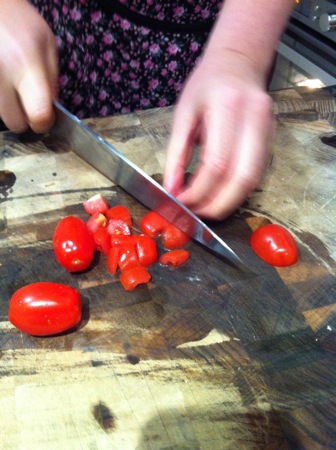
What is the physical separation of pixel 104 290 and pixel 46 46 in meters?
0.64

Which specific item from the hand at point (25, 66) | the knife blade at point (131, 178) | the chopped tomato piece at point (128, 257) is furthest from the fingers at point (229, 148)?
the hand at point (25, 66)

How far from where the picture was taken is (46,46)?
4.10 feet

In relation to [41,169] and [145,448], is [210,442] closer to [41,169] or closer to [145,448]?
[145,448]

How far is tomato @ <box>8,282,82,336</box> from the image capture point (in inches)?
41.2

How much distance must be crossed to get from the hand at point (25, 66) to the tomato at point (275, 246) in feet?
2.00

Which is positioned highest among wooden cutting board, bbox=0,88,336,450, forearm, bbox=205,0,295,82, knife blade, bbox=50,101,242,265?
forearm, bbox=205,0,295,82

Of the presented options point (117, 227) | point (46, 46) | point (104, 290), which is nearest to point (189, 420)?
point (104, 290)

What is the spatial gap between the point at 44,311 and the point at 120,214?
358 millimetres

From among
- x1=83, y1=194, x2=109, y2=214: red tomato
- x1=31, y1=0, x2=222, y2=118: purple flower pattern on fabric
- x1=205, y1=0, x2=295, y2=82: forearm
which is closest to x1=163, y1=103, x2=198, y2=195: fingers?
x1=205, y1=0, x2=295, y2=82: forearm

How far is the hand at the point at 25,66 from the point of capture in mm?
1164

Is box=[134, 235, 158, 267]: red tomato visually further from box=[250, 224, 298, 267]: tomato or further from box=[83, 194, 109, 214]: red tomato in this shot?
box=[250, 224, 298, 267]: tomato

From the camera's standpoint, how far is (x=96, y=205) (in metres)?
1.32

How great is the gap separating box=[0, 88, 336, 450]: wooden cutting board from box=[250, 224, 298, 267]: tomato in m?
0.02

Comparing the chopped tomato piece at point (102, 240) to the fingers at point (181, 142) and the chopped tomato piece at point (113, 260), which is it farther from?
the fingers at point (181, 142)
